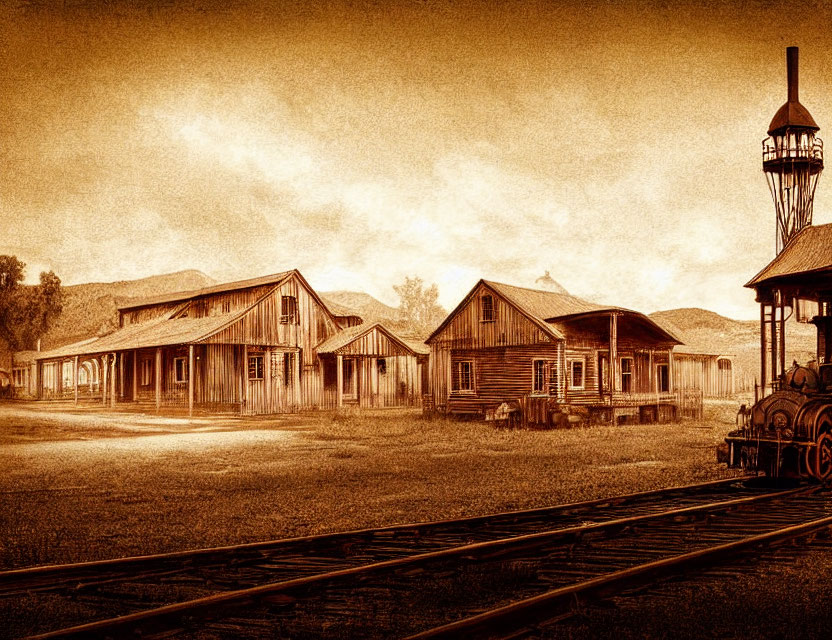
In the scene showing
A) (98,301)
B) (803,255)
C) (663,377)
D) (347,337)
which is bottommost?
(663,377)

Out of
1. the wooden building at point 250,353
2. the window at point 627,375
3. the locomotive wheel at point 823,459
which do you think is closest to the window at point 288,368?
the wooden building at point 250,353

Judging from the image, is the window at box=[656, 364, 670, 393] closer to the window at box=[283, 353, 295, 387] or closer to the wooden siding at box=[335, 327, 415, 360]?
the wooden siding at box=[335, 327, 415, 360]

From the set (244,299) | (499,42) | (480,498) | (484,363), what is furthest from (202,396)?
(480,498)

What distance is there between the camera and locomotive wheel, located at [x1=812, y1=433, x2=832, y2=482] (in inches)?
480

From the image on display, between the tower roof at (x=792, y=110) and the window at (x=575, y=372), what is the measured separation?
1314 centimetres

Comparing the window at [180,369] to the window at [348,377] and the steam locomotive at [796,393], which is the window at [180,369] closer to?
the window at [348,377]

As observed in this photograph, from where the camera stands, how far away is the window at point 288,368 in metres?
34.8

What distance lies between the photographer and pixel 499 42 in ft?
107

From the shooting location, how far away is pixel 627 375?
116ft

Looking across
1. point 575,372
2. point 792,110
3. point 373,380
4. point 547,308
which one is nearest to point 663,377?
point 575,372

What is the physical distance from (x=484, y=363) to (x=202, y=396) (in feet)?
39.1

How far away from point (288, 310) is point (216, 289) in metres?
4.45

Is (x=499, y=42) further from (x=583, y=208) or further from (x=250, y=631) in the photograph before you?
(x=250, y=631)

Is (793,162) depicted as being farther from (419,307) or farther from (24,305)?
(24,305)
